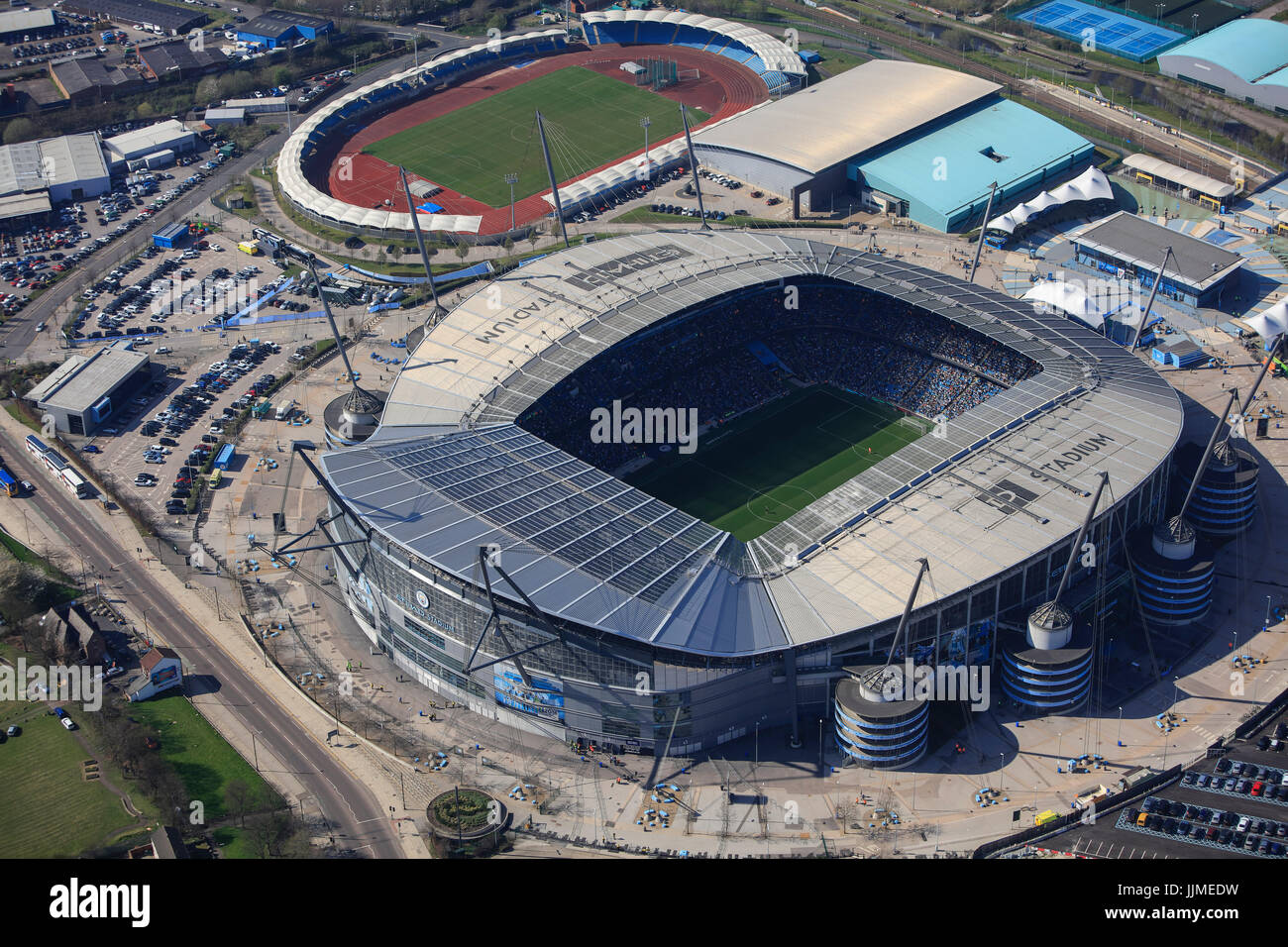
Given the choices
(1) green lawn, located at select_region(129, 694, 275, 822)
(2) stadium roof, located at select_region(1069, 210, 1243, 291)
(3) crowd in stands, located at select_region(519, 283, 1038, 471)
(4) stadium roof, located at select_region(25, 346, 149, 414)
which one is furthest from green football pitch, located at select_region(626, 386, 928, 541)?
(4) stadium roof, located at select_region(25, 346, 149, 414)

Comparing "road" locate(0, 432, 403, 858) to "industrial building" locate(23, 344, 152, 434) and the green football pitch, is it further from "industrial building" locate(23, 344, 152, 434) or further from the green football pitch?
the green football pitch

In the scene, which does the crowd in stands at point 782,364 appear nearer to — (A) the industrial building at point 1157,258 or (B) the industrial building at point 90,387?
(A) the industrial building at point 1157,258

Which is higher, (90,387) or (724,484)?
(90,387)

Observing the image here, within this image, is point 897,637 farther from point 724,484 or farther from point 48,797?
point 48,797

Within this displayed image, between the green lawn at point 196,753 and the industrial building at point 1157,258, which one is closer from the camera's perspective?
the green lawn at point 196,753

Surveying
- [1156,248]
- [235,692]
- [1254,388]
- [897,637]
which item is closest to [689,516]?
[897,637]

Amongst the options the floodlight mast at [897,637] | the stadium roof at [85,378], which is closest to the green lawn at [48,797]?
the stadium roof at [85,378]

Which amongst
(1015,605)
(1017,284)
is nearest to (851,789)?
(1015,605)

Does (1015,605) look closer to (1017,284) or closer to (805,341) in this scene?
(805,341)
